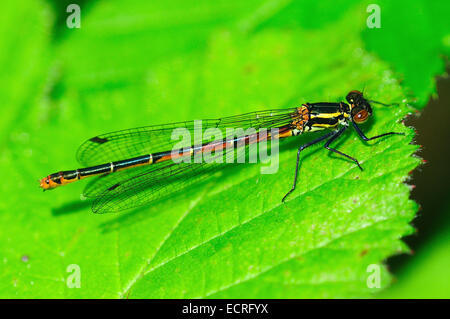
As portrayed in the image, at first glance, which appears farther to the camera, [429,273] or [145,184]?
[429,273]

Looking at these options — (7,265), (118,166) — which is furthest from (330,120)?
(7,265)

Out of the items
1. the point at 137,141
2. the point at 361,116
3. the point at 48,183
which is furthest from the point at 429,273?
the point at 48,183

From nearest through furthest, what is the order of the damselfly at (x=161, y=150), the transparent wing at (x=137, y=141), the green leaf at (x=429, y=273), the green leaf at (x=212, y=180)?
the green leaf at (x=212, y=180) → the damselfly at (x=161, y=150) → the transparent wing at (x=137, y=141) → the green leaf at (x=429, y=273)

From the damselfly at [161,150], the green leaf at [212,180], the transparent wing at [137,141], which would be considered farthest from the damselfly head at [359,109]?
the transparent wing at [137,141]

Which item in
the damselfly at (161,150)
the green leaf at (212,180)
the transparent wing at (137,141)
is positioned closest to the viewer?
the green leaf at (212,180)

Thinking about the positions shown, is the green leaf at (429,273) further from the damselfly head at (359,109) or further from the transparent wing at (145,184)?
the transparent wing at (145,184)

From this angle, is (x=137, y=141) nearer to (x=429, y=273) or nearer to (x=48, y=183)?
(x=48, y=183)
